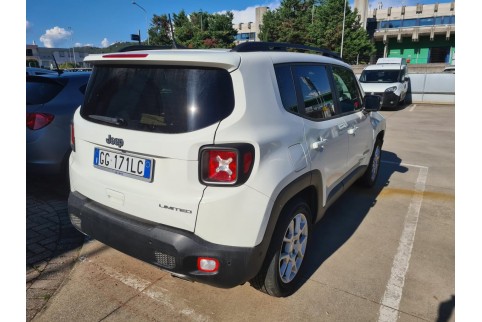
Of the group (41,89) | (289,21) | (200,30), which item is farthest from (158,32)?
(41,89)

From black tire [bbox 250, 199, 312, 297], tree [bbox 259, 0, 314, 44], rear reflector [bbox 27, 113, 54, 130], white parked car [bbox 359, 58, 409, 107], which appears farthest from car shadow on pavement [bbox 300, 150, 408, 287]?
tree [bbox 259, 0, 314, 44]

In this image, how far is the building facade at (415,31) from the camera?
43.5 meters

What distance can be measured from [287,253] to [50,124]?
10.8ft

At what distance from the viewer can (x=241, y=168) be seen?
6.08ft

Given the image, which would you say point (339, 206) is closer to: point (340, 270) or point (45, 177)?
point (340, 270)

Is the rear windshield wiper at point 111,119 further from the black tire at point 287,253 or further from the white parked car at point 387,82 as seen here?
the white parked car at point 387,82

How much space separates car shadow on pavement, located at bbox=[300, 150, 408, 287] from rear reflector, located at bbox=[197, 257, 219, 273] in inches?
44.5

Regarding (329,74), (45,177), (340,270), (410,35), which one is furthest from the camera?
(410,35)

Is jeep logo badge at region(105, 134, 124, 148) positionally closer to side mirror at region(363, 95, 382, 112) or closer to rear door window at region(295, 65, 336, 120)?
rear door window at region(295, 65, 336, 120)

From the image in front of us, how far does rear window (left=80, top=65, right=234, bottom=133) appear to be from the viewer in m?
1.92

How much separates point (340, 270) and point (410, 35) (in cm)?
5124

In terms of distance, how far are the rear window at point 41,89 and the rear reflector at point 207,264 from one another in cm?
333

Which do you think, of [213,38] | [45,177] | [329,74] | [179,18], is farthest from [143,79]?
[179,18]

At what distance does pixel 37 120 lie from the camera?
3.96 meters
